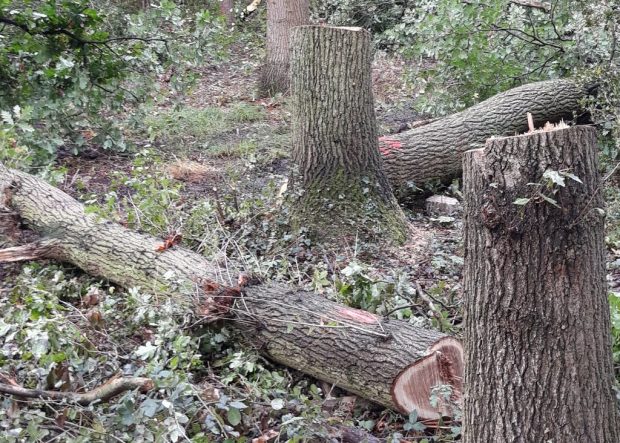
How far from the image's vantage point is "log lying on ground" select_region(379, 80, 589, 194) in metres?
5.96

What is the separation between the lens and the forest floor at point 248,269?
272cm

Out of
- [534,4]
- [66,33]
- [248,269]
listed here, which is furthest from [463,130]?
[66,33]

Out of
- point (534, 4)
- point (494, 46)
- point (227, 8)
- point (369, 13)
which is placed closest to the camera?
point (534, 4)

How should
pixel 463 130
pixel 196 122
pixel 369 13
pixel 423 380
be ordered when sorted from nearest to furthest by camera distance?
1. pixel 423 380
2. pixel 463 130
3. pixel 196 122
4. pixel 369 13

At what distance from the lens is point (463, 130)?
20.5 feet

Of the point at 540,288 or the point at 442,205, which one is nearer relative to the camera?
the point at 540,288

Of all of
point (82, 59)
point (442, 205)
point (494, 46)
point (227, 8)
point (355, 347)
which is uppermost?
point (227, 8)

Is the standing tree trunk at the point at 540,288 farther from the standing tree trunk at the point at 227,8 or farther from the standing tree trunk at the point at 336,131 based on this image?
the standing tree trunk at the point at 227,8

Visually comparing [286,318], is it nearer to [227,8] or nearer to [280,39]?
[280,39]

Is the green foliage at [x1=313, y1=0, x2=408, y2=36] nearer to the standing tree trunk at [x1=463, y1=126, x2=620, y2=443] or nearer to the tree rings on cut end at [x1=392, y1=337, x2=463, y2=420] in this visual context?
the tree rings on cut end at [x1=392, y1=337, x2=463, y2=420]

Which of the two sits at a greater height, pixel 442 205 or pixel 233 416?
pixel 442 205

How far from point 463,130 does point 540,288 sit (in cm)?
439

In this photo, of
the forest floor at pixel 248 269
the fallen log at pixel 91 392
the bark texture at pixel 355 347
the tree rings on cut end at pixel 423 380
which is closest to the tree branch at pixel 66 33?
the forest floor at pixel 248 269

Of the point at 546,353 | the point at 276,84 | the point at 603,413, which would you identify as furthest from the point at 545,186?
the point at 276,84
